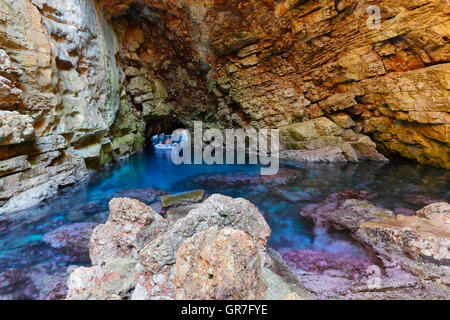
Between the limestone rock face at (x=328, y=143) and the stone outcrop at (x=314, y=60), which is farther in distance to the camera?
the limestone rock face at (x=328, y=143)

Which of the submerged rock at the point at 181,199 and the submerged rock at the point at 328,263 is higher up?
the submerged rock at the point at 181,199

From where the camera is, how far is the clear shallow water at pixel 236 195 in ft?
12.0

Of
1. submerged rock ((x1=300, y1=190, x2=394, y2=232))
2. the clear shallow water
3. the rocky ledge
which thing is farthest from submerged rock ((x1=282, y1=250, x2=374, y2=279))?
submerged rock ((x1=300, y1=190, x2=394, y2=232))

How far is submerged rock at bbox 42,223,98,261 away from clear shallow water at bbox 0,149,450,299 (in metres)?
0.13

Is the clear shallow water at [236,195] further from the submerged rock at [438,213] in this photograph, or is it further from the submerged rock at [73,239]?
the submerged rock at [438,213]

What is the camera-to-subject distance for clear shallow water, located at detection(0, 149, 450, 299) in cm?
365

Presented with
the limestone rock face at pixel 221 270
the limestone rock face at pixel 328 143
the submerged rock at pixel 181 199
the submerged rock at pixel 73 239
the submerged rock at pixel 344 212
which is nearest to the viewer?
the limestone rock face at pixel 221 270

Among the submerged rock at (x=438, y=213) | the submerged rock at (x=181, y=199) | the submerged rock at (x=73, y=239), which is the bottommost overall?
the submerged rock at (x=73, y=239)

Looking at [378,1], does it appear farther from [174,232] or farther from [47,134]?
[47,134]

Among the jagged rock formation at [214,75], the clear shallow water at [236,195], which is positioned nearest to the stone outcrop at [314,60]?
the jagged rock formation at [214,75]

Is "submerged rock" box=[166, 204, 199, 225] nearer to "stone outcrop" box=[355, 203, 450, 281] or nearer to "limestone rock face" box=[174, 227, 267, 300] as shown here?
"limestone rock face" box=[174, 227, 267, 300]

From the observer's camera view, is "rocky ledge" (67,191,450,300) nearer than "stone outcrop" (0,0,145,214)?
Yes

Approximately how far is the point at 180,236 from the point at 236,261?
104cm

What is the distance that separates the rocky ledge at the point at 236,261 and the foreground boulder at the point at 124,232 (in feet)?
0.05
